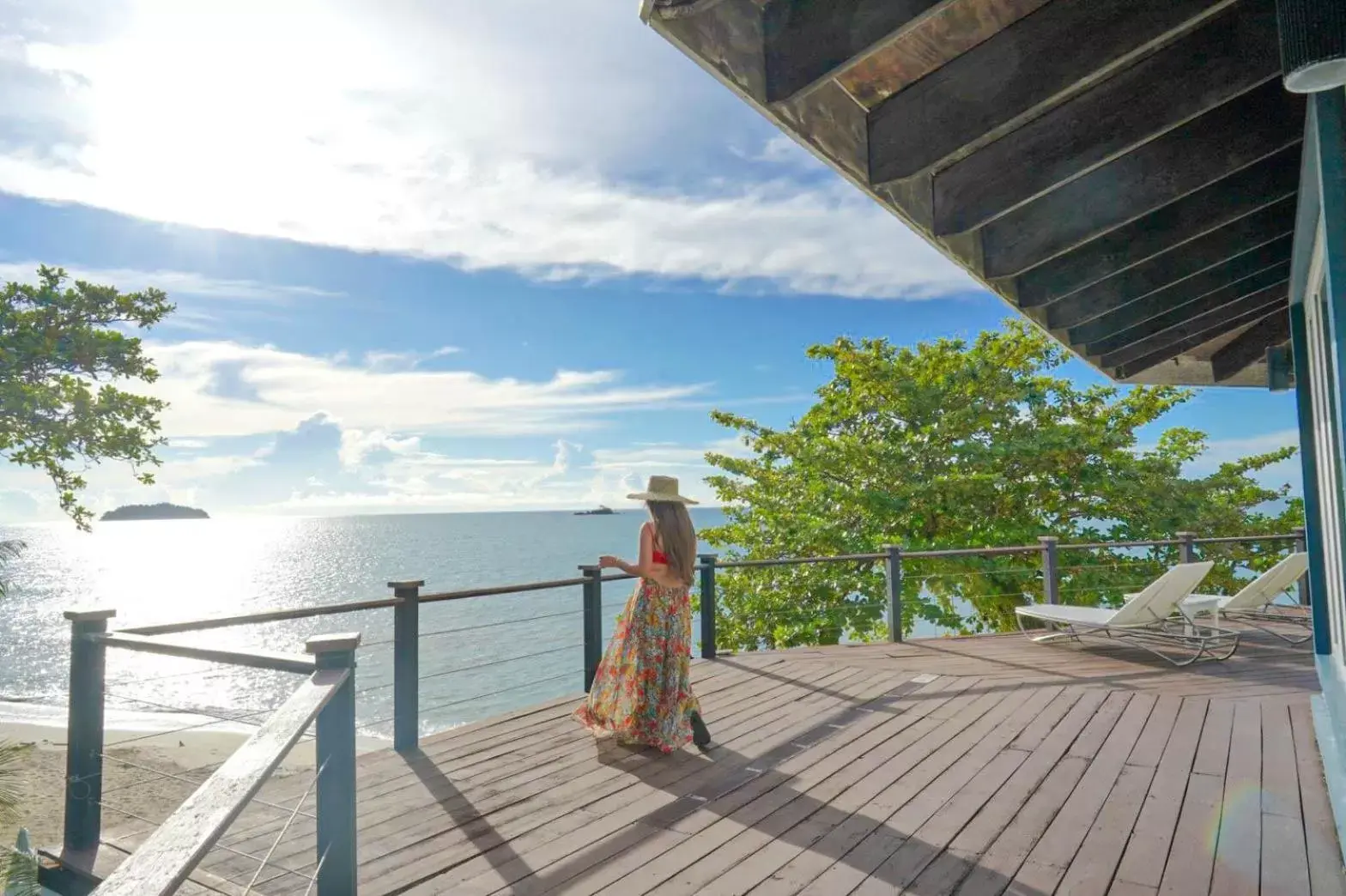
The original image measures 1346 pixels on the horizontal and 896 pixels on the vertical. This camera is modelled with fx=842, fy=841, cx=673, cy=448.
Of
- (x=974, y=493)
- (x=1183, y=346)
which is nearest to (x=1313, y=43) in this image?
(x=1183, y=346)

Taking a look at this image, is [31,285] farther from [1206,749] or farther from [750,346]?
[750,346]

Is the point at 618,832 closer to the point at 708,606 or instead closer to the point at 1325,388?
the point at 1325,388

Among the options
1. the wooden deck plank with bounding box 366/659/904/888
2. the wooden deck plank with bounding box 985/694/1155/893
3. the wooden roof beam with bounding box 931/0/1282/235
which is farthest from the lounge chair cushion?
the wooden roof beam with bounding box 931/0/1282/235

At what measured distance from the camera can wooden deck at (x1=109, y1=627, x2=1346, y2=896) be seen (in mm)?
2725

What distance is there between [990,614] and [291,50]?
1265cm

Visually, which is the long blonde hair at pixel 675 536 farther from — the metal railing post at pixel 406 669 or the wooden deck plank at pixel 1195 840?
the wooden deck plank at pixel 1195 840

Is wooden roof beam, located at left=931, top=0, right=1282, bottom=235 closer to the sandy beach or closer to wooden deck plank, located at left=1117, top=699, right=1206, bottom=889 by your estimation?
wooden deck plank, located at left=1117, top=699, right=1206, bottom=889

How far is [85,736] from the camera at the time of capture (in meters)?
3.19

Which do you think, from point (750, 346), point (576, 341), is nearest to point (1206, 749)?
point (750, 346)

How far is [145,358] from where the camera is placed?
1239cm

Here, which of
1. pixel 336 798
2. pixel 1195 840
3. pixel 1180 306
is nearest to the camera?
pixel 336 798

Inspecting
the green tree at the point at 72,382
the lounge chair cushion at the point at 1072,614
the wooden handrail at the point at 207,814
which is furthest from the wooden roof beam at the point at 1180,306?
the green tree at the point at 72,382

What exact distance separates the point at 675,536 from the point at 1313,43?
10.1ft

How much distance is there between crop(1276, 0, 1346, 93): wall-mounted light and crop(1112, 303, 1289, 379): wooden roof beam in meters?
3.97
